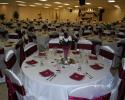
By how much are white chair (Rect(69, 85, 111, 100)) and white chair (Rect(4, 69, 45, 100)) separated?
0.86 metres

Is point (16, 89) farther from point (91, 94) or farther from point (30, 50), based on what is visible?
point (30, 50)

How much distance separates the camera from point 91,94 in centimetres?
221

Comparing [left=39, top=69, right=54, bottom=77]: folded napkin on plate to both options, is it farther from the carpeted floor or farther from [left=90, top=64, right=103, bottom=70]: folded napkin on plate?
the carpeted floor

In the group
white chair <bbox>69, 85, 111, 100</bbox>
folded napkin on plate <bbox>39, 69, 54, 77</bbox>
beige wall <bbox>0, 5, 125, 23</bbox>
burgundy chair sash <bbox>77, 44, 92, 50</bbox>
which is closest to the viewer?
white chair <bbox>69, 85, 111, 100</bbox>

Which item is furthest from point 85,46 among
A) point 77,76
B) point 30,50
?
point 77,76

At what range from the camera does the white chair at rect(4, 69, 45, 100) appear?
8.86 feet

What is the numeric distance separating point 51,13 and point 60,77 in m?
27.4

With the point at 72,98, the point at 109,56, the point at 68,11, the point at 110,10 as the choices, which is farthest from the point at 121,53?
the point at 68,11

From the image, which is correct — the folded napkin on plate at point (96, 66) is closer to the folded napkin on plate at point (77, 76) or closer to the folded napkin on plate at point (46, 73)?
the folded napkin on plate at point (77, 76)

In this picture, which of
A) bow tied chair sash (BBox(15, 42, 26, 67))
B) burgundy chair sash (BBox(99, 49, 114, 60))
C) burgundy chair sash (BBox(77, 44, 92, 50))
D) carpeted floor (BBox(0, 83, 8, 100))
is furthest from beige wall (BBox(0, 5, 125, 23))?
carpeted floor (BBox(0, 83, 8, 100))

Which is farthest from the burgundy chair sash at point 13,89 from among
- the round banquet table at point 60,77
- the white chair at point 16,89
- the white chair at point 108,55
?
the white chair at point 108,55

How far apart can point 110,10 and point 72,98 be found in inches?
925

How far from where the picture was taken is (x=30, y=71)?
331 cm

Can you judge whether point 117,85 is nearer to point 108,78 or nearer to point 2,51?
point 108,78
